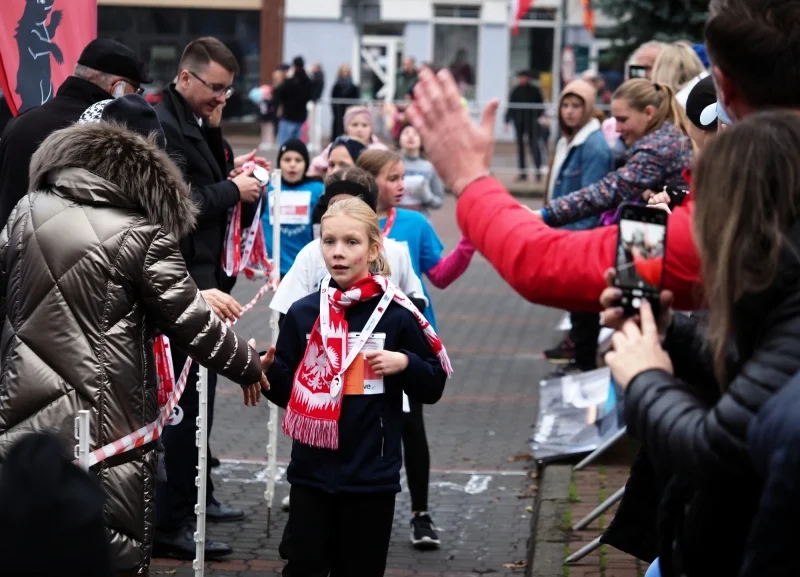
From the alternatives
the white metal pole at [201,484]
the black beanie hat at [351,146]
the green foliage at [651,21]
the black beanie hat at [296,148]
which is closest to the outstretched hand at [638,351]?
the white metal pole at [201,484]

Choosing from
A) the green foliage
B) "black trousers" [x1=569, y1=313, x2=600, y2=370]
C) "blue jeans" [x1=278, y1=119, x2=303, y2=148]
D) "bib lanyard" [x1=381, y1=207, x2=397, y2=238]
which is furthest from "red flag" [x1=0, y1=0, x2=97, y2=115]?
"blue jeans" [x1=278, y1=119, x2=303, y2=148]

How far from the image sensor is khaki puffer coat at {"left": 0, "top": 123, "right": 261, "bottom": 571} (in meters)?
4.01

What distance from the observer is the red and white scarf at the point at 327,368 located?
4707 millimetres

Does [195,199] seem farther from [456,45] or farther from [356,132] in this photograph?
[456,45]

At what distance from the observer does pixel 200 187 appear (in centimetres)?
607

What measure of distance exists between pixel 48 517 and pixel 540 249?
1.19 meters

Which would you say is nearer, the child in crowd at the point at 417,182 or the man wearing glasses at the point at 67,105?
the man wearing glasses at the point at 67,105

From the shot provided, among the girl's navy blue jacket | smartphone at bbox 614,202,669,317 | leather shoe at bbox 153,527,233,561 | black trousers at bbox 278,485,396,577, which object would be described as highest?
smartphone at bbox 614,202,669,317

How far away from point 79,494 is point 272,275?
4277mm

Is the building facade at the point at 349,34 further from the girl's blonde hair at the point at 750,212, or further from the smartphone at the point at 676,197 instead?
the girl's blonde hair at the point at 750,212

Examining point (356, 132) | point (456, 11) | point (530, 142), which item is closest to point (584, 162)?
point (356, 132)

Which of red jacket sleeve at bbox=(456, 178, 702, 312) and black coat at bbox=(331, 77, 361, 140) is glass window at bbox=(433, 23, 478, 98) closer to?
black coat at bbox=(331, 77, 361, 140)

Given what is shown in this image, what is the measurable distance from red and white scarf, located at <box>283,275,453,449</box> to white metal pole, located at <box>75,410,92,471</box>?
38.8 inches

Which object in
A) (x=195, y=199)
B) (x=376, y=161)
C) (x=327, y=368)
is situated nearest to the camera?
(x=327, y=368)
